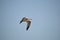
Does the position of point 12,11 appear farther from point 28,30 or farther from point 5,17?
point 28,30

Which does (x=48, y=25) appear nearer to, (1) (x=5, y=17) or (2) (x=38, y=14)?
(2) (x=38, y=14)

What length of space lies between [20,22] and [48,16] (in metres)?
0.51

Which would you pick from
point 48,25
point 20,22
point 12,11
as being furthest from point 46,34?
point 12,11

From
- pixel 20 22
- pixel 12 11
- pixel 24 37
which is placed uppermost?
pixel 12 11

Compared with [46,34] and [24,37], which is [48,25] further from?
[24,37]

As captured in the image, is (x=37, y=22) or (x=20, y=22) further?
(x=37, y=22)

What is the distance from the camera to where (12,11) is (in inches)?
82.9

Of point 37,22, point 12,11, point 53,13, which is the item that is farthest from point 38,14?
point 12,11

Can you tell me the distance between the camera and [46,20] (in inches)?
89.7

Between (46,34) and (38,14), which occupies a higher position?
(38,14)

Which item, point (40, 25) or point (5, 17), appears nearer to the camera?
point (5, 17)

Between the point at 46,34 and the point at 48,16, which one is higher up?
the point at 48,16

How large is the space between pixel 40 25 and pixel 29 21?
0.25 meters

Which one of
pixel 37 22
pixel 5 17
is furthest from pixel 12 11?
pixel 37 22
